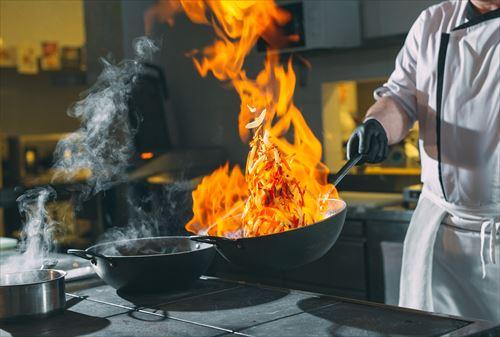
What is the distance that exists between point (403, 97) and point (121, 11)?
11.1 feet

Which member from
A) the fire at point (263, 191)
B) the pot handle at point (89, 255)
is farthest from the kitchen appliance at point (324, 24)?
the pot handle at point (89, 255)

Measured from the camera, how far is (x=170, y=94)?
5.38 metres

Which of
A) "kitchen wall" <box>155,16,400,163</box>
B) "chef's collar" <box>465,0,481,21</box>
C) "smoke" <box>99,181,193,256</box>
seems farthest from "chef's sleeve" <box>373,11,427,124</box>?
"smoke" <box>99,181,193,256</box>

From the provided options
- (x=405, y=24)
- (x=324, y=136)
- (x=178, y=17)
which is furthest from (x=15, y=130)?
(x=405, y=24)

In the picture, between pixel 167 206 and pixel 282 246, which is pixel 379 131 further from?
pixel 167 206

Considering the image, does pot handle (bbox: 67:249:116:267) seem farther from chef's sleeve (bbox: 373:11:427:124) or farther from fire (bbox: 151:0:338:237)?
chef's sleeve (bbox: 373:11:427:124)

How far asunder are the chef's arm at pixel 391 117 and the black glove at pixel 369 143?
0.42 feet

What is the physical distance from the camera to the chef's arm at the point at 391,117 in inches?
88.2

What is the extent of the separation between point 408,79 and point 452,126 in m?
0.24

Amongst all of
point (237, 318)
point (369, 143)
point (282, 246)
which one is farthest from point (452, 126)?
point (237, 318)

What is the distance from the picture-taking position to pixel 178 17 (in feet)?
17.4

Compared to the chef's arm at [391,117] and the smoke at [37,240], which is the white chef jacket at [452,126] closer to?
the chef's arm at [391,117]

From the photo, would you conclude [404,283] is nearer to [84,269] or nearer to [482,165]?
[482,165]

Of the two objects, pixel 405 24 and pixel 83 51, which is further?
pixel 83 51
